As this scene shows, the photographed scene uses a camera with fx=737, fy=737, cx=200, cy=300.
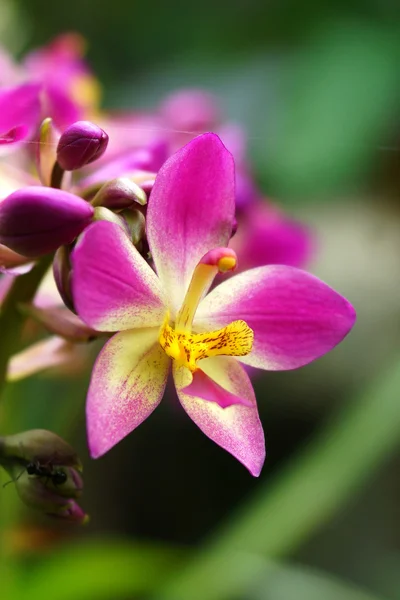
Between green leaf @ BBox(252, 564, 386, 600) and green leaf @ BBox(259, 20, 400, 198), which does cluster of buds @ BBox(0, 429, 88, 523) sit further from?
green leaf @ BBox(259, 20, 400, 198)

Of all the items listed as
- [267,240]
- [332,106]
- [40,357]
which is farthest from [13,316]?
[332,106]

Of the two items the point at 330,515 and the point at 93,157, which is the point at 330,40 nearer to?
the point at 330,515

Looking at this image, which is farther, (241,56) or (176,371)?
(241,56)

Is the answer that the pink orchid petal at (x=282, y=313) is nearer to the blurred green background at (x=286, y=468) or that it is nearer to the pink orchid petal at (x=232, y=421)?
the pink orchid petal at (x=232, y=421)

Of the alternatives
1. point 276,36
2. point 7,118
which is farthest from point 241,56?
point 7,118

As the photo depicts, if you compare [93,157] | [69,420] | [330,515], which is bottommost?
[330,515]

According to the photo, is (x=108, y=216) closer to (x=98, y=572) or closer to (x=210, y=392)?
(x=210, y=392)

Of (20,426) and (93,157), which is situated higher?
(93,157)

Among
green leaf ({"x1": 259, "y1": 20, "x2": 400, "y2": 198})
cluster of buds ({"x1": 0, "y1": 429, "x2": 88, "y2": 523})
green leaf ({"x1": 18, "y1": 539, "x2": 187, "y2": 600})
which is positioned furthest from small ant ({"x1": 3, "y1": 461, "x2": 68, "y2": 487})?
green leaf ({"x1": 259, "y1": 20, "x2": 400, "y2": 198})
